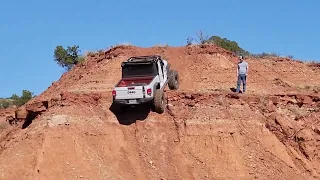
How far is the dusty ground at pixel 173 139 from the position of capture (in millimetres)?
25531

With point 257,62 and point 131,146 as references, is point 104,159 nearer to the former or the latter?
point 131,146

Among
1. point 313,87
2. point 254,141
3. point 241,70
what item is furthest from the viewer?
point 313,87

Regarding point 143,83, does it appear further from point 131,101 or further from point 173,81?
point 173,81

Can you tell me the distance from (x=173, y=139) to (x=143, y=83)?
265cm

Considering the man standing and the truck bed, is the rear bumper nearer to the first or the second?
the truck bed

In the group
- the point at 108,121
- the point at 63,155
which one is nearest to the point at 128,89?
the point at 108,121

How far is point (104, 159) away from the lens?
25938 mm

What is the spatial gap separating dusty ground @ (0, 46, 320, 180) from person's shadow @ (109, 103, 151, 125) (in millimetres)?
46

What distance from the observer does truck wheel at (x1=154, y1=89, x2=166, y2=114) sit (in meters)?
26.5

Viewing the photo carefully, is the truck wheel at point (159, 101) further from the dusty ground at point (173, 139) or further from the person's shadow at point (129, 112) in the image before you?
the person's shadow at point (129, 112)

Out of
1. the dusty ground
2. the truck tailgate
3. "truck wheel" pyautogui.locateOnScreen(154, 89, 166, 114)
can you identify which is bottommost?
the dusty ground

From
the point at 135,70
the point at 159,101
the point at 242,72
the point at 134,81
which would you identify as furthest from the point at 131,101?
the point at 242,72

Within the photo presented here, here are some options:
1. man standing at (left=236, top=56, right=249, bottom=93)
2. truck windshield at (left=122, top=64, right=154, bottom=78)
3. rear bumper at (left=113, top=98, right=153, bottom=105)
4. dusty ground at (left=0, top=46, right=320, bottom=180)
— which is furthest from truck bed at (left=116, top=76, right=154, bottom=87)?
man standing at (left=236, top=56, right=249, bottom=93)

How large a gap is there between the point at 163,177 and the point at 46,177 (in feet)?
14.8
